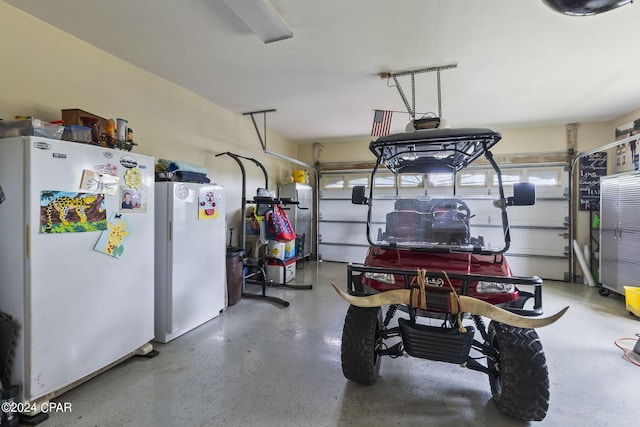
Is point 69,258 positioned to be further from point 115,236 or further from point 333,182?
point 333,182

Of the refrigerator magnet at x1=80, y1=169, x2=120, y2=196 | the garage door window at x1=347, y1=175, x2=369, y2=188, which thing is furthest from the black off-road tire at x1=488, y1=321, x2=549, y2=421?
the garage door window at x1=347, y1=175, x2=369, y2=188

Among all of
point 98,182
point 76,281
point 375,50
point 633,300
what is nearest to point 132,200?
point 98,182

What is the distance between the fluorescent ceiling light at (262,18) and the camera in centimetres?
204

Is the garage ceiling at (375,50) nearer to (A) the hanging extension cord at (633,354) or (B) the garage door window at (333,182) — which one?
(B) the garage door window at (333,182)

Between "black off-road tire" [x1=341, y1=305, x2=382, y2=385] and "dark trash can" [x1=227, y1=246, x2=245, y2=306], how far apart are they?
225 centimetres

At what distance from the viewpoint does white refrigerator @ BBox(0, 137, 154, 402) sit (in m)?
1.78

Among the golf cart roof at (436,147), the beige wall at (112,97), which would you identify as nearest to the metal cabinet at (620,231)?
the golf cart roof at (436,147)

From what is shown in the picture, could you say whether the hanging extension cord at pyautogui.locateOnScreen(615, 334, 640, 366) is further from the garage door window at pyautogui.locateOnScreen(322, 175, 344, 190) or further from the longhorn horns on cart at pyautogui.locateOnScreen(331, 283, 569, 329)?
the garage door window at pyautogui.locateOnScreen(322, 175, 344, 190)

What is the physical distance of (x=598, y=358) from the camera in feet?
8.52

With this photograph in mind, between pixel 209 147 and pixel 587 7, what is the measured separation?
4214mm

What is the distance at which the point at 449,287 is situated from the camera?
1657 millimetres

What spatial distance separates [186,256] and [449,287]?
2.59 meters

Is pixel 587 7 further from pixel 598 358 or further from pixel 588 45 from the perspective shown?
pixel 598 358

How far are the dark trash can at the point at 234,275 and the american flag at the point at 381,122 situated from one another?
280cm
